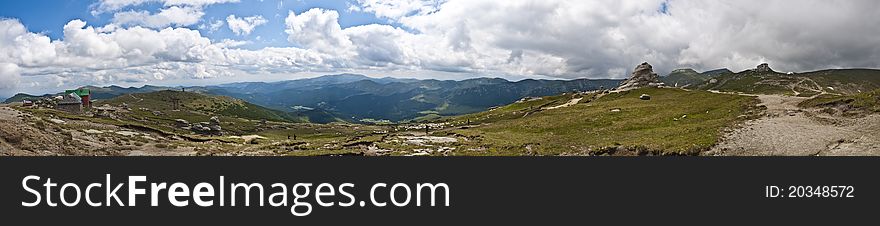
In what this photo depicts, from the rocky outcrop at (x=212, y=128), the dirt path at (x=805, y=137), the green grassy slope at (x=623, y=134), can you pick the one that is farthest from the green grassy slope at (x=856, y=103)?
the rocky outcrop at (x=212, y=128)

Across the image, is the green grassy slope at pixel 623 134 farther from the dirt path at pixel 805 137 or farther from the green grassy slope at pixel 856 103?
the green grassy slope at pixel 856 103

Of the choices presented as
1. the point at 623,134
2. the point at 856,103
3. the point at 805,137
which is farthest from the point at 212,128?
the point at 856,103

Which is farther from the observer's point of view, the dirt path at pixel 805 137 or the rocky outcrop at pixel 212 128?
the rocky outcrop at pixel 212 128

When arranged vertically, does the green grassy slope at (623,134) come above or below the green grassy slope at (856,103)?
below

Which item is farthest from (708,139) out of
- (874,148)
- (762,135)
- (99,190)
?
(99,190)

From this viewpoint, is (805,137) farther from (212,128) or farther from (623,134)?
(212,128)

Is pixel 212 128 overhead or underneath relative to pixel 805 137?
underneath

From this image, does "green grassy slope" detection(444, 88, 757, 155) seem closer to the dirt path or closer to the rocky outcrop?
the dirt path

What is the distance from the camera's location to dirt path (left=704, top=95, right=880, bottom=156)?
36062 mm

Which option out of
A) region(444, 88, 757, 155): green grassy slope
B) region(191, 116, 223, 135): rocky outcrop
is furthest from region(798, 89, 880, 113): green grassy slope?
region(191, 116, 223, 135): rocky outcrop

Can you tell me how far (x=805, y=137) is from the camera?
40031mm

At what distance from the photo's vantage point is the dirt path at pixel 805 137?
3606cm

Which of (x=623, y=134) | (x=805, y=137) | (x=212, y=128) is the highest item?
(x=805, y=137)

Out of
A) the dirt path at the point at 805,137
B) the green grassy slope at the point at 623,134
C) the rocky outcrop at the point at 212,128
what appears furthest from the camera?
the rocky outcrop at the point at 212,128
